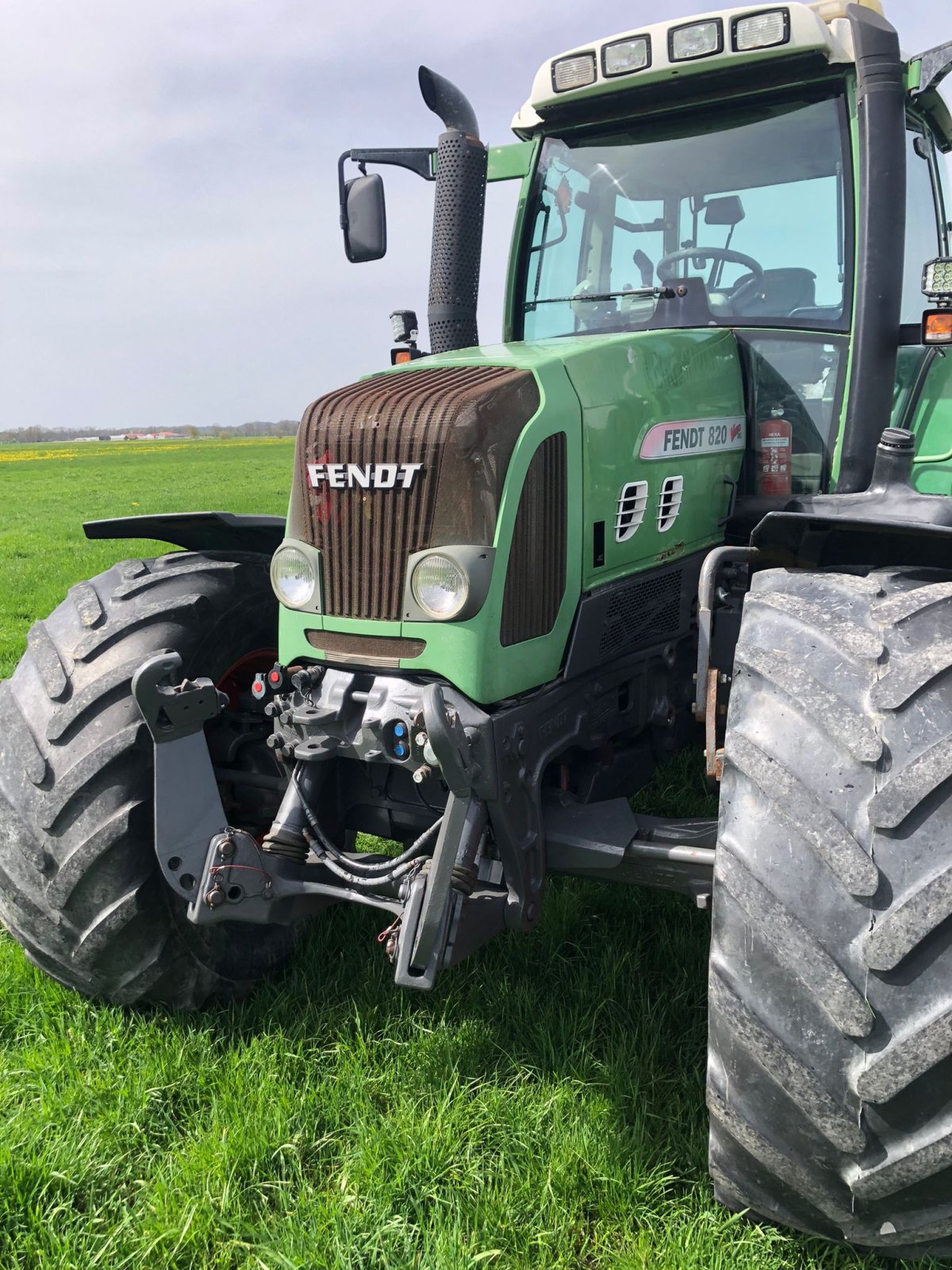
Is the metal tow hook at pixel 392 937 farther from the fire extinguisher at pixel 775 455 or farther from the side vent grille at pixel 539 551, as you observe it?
the fire extinguisher at pixel 775 455

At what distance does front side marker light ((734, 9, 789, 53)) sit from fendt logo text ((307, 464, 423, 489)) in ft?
5.75

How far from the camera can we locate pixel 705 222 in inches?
138

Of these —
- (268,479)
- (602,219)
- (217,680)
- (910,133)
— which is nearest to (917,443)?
(910,133)

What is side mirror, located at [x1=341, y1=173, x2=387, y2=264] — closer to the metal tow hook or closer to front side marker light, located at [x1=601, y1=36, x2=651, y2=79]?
front side marker light, located at [x1=601, y1=36, x2=651, y2=79]

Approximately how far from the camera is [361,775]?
2807 mm

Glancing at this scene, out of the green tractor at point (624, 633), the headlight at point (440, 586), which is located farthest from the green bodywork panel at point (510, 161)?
the headlight at point (440, 586)

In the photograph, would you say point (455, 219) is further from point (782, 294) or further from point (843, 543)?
point (843, 543)

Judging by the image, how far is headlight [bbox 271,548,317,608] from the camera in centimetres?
267

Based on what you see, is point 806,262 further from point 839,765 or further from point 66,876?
point 66,876

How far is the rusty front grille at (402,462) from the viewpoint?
2434mm

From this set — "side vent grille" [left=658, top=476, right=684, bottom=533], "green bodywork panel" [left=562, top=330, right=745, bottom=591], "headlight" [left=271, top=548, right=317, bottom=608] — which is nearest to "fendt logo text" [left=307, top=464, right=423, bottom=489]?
"headlight" [left=271, top=548, right=317, bottom=608]

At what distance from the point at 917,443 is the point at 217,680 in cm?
247

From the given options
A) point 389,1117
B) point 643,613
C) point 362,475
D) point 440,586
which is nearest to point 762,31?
point 643,613

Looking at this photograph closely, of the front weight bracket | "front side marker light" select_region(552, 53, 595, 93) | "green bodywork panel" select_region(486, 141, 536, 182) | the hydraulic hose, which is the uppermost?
"front side marker light" select_region(552, 53, 595, 93)
